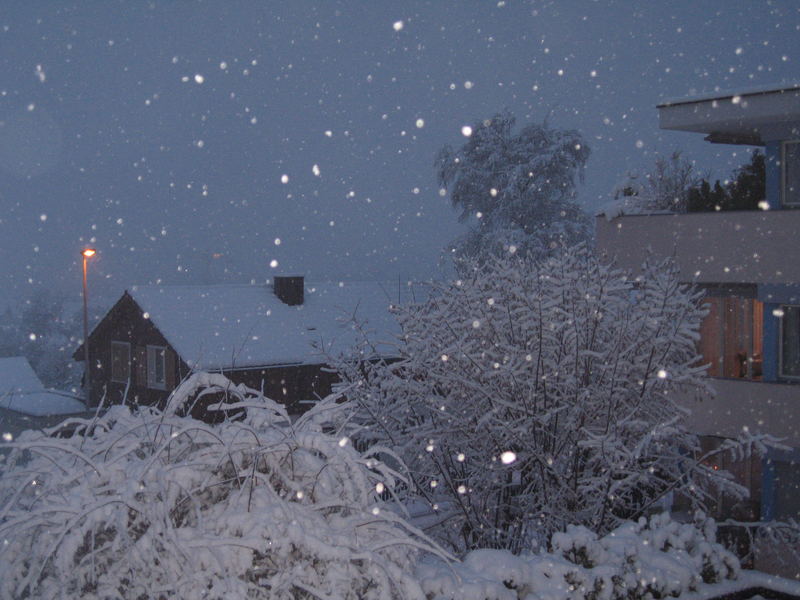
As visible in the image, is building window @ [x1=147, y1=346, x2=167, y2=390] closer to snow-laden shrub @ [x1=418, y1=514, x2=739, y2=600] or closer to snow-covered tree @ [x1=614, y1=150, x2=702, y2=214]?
snow-covered tree @ [x1=614, y1=150, x2=702, y2=214]

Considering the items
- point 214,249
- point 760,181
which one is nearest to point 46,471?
point 760,181

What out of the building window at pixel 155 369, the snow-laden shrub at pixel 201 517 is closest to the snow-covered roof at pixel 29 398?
the building window at pixel 155 369

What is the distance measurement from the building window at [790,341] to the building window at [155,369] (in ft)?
55.2

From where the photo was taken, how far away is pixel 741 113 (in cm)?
1204

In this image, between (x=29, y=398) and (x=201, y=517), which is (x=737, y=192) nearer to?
(x=201, y=517)

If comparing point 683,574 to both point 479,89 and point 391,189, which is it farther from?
point 479,89

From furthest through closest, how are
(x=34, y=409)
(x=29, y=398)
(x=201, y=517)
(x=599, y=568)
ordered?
(x=29, y=398) → (x=34, y=409) → (x=599, y=568) → (x=201, y=517)

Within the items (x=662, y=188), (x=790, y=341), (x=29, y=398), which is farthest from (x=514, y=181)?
(x=29, y=398)

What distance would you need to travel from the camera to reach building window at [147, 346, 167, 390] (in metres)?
24.1

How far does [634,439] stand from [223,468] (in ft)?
17.8

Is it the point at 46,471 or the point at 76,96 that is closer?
the point at 46,471

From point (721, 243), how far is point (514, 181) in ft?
43.8

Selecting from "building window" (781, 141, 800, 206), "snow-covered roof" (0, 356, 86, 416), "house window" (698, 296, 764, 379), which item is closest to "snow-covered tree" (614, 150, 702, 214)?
"building window" (781, 141, 800, 206)

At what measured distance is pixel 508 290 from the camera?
8.95m
